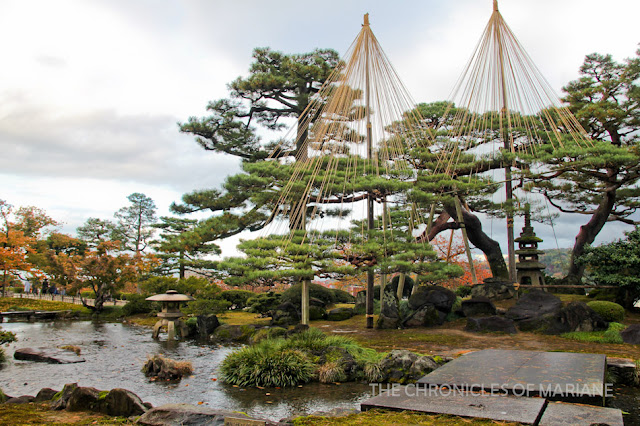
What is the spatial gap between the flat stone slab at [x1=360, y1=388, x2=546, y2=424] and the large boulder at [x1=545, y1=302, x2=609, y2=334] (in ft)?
23.1

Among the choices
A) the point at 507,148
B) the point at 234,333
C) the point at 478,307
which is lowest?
the point at 234,333

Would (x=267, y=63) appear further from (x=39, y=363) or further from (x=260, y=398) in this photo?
(x=260, y=398)

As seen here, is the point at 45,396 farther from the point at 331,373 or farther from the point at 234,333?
the point at 234,333

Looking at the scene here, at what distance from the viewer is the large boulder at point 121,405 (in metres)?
4.74

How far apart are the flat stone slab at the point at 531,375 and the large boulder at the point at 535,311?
463 cm

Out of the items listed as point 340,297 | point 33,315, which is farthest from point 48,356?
point 340,297

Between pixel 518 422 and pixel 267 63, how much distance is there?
18287mm

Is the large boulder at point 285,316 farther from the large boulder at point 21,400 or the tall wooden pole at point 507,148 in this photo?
the large boulder at point 21,400

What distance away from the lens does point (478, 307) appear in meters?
12.2

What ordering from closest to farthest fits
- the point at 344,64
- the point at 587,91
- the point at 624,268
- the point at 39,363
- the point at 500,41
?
the point at 39,363 < the point at 344,64 < the point at 624,268 < the point at 500,41 < the point at 587,91

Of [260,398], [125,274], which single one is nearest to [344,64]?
[260,398]

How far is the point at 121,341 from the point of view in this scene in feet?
39.2

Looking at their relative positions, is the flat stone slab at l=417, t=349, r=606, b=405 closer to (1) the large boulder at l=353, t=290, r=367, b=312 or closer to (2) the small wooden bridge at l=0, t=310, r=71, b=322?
(1) the large boulder at l=353, t=290, r=367, b=312

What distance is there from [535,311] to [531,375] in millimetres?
6724
